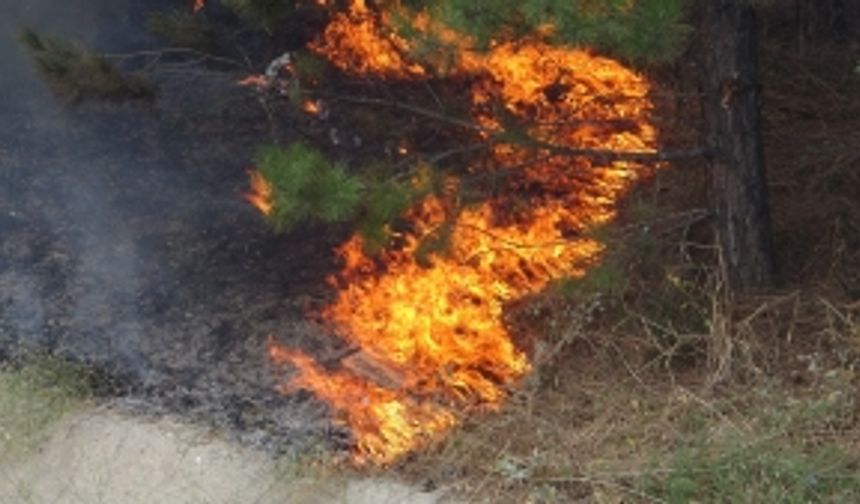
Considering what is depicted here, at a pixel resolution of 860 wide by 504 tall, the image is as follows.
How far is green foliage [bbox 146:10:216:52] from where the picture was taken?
6832 millimetres

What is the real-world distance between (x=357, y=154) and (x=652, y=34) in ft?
→ 11.9

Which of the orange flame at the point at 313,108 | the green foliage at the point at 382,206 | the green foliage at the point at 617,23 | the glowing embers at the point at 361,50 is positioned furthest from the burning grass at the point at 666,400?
the orange flame at the point at 313,108

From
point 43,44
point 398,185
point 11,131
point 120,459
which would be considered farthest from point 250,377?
point 11,131

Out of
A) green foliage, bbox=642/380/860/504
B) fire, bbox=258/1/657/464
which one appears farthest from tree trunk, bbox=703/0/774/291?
green foliage, bbox=642/380/860/504

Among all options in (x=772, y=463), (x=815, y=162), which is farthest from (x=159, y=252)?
(x=772, y=463)

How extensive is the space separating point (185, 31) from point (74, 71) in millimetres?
824

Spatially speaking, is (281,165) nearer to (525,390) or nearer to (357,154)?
(525,390)

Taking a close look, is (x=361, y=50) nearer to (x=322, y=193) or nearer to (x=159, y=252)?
(x=159, y=252)

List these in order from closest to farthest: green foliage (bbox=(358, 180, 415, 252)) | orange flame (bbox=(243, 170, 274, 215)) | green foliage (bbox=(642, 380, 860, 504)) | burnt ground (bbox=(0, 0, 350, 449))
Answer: green foliage (bbox=(642, 380, 860, 504))
green foliage (bbox=(358, 180, 415, 252))
burnt ground (bbox=(0, 0, 350, 449))
orange flame (bbox=(243, 170, 274, 215))

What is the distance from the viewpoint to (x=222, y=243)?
23.4ft

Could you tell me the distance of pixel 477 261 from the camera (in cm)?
655

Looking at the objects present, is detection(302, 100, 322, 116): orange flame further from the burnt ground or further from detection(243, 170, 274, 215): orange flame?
detection(243, 170, 274, 215): orange flame

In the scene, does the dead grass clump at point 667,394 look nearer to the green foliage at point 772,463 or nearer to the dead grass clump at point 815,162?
the green foliage at point 772,463

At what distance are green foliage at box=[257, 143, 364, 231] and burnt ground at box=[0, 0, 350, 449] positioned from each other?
107cm
